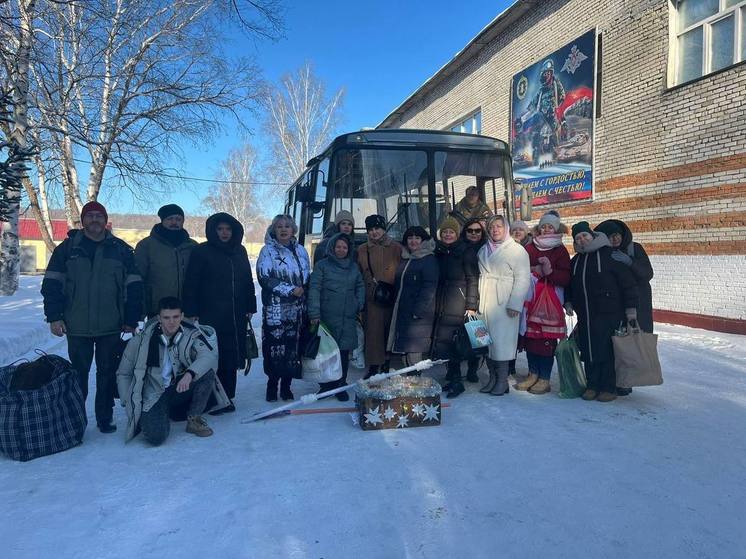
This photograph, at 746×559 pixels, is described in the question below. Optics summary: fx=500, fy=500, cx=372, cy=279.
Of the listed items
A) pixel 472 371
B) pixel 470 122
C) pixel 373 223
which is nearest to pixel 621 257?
pixel 472 371

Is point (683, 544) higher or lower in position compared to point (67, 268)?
lower

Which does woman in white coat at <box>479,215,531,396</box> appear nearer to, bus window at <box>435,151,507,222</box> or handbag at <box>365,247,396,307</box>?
handbag at <box>365,247,396,307</box>

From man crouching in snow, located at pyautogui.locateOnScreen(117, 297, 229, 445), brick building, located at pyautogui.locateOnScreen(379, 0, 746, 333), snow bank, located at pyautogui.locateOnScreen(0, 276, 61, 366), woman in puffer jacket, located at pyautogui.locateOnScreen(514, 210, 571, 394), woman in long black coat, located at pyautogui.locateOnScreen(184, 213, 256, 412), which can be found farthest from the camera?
brick building, located at pyautogui.locateOnScreen(379, 0, 746, 333)

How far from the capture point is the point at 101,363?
12.7ft

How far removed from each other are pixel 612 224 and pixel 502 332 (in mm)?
1463

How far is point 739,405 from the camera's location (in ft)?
14.6

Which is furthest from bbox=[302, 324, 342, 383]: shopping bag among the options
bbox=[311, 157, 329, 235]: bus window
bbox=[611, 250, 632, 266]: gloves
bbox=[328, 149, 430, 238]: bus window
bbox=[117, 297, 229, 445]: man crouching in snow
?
bbox=[611, 250, 632, 266]: gloves

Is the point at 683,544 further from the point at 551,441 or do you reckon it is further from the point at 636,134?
the point at 636,134

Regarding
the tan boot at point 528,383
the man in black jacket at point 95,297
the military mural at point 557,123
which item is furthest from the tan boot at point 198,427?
the military mural at point 557,123

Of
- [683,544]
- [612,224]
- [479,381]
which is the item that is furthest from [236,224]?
[683,544]

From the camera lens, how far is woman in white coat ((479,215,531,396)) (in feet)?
14.7

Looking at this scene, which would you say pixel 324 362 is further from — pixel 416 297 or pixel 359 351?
pixel 416 297

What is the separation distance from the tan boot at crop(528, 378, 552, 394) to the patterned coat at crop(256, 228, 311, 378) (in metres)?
2.25

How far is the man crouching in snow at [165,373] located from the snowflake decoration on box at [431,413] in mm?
1662
